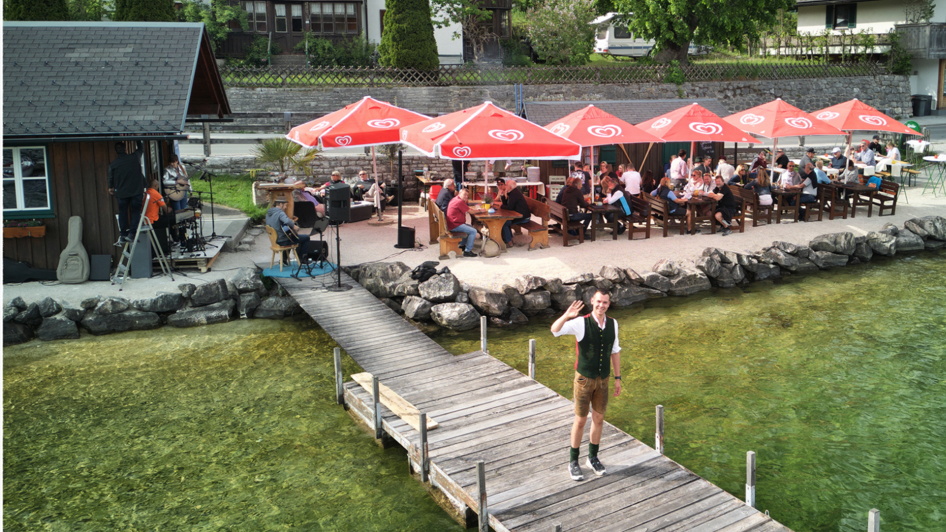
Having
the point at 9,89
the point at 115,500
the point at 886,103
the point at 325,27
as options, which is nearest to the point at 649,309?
the point at 115,500

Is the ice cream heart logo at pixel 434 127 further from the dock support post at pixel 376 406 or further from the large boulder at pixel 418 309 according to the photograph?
the dock support post at pixel 376 406

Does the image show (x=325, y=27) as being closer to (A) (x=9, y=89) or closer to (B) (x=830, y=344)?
(A) (x=9, y=89)

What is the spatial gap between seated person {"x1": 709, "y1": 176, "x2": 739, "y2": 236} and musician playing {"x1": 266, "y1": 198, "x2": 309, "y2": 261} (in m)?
8.03

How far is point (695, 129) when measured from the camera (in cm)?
1548

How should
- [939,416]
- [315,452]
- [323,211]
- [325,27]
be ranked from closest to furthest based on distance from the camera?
[315,452], [939,416], [323,211], [325,27]

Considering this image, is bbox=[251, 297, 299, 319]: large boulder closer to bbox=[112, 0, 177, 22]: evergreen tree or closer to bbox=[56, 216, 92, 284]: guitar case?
bbox=[56, 216, 92, 284]: guitar case

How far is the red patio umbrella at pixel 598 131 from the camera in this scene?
49.1ft

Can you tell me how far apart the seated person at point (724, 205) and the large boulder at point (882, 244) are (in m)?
2.69

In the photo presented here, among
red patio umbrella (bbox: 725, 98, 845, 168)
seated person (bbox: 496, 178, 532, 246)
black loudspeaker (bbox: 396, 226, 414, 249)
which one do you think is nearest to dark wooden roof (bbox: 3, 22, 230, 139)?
black loudspeaker (bbox: 396, 226, 414, 249)

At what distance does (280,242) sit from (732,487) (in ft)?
26.0

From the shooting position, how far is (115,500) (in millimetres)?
7125

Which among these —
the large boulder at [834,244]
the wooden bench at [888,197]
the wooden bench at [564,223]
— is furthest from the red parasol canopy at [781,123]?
the wooden bench at [564,223]

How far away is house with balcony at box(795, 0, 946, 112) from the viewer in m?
33.5

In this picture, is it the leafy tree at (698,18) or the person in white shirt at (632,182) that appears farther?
the leafy tree at (698,18)
